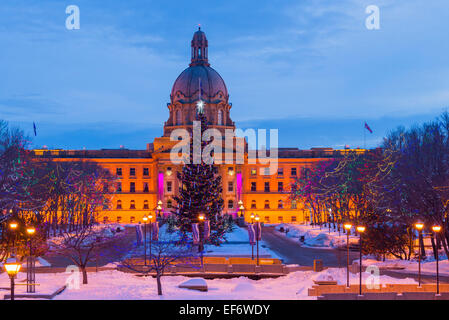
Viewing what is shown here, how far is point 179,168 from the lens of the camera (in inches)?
4277

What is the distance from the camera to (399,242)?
147 ft

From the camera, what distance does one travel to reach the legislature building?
108500 millimetres

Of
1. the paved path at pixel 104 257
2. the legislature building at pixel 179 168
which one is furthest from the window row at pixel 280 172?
the paved path at pixel 104 257

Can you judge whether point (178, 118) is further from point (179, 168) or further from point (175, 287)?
point (175, 287)

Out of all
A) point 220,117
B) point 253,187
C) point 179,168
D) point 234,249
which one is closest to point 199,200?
point 234,249

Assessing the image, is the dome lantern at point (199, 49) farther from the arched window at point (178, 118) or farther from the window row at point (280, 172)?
the window row at point (280, 172)

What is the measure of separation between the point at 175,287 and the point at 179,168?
7791 centimetres

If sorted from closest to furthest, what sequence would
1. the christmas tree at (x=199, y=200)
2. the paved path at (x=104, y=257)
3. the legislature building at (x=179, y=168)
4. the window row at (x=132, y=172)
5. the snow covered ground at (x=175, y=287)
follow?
the snow covered ground at (x=175, y=287) < the paved path at (x=104, y=257) < the christmas tree at (x=199, y=200) < the legislature building at (x=179, y=168) < the window row at (x=132, y=172)

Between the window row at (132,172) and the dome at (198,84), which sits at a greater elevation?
the dome at (198,84)

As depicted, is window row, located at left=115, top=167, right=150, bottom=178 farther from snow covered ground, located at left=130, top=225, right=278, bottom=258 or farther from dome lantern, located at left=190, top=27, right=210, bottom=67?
snow covered ground, located at left=130, top=225, right=278, bottom=258

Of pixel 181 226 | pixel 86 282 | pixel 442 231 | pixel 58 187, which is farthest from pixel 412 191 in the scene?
pixel 58 187

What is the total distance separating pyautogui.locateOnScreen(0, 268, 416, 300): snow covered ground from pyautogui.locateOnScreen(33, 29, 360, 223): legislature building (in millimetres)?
71455

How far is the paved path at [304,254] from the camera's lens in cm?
4641

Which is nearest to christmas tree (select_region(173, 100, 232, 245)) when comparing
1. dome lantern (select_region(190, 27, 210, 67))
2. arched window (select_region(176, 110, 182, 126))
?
arched window (select_region(176, 110, 182, 126))
